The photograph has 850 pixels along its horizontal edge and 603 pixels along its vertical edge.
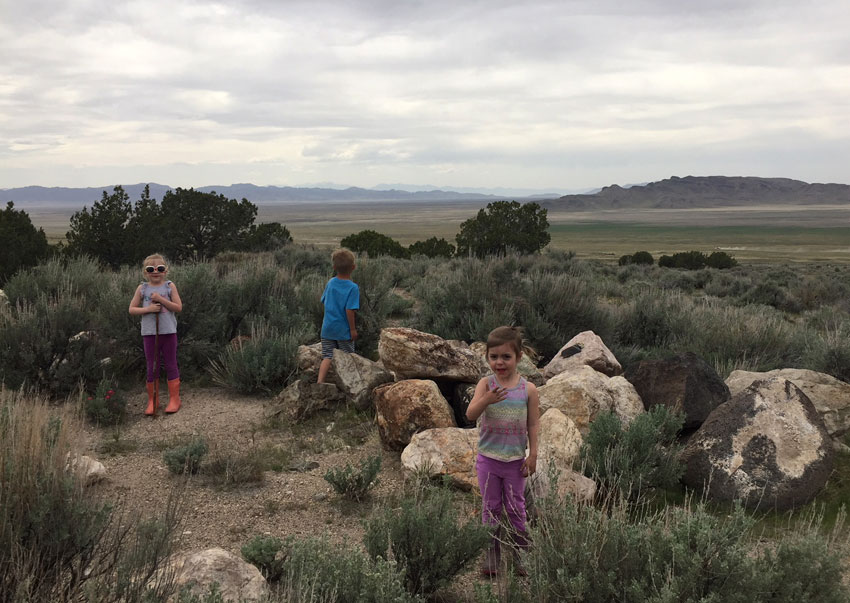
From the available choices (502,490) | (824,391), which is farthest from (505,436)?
(824,391)

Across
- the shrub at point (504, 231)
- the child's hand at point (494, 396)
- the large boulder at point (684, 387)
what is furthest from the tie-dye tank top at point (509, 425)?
the shrub at point (504, 231)

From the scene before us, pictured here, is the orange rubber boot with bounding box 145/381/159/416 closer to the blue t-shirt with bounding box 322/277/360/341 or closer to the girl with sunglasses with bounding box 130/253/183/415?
the girl with sunglasses with bounding box 130/253/183/415

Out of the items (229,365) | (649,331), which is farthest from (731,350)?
(229,365)

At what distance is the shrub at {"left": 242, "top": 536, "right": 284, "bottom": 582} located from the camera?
3523 millimetres

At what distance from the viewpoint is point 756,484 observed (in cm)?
465

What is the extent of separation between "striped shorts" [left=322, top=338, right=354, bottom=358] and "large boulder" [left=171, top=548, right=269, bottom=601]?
3815mm

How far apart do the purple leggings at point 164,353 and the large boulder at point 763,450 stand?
5149mm

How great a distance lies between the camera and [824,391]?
19.9 feet

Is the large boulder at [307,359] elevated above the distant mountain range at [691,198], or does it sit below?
below

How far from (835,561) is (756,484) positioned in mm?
2051

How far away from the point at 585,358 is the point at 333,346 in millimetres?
2825

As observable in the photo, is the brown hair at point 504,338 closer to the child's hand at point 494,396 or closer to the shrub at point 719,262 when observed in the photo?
the child's hand at point 494,396

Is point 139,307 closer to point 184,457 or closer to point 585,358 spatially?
point 184,457

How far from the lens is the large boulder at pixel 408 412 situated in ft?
18.4
